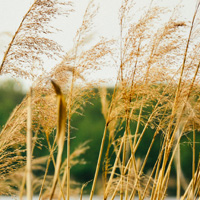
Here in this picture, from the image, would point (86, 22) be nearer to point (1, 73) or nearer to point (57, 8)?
point (57, 8)

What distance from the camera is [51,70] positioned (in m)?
1.86

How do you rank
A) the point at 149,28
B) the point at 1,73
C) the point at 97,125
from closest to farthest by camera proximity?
the point at 1,73
the point at 149,28
the point at 97,125

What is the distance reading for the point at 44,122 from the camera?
1.94 m

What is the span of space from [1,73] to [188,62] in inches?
47.8

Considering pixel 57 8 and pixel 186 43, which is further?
pixel 186 43

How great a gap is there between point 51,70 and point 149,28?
2.36 ft

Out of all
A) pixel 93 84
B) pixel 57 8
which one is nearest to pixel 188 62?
pixel 93 84

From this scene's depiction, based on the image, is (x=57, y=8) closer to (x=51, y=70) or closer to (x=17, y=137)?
(x=51, y=70)

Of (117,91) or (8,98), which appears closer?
(117,91)

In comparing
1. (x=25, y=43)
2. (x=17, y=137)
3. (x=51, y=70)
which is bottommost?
(x=17, y=137)

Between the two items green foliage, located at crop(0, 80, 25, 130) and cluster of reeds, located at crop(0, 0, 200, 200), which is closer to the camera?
cluster of reeds, located at crop(0, 0, 200, 200)

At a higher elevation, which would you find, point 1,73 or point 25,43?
point 25,43

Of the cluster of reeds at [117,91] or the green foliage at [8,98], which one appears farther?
the green foliage at [8,98]

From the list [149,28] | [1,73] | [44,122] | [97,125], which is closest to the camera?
[1,73]
